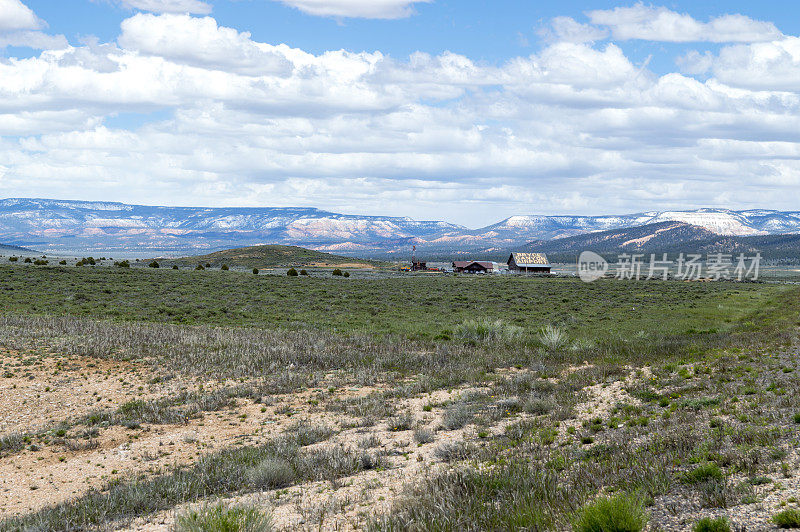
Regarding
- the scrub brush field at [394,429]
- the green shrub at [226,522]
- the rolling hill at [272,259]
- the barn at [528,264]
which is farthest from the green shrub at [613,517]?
the barn at [528,264]

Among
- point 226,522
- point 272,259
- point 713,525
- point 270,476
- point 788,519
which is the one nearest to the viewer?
point 788,519

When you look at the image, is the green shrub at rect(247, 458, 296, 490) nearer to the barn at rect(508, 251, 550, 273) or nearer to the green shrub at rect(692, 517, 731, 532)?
the green shrub at rect(692, 517, 731, 532)

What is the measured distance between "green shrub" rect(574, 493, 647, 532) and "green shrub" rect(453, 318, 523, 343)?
17841 millimetres

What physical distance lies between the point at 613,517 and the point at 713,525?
1012mm

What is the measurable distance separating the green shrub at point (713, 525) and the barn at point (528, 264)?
4110 inches

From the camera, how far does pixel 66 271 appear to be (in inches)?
2172

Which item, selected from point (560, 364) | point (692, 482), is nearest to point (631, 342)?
point (560, 364)

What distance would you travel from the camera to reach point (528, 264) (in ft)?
361

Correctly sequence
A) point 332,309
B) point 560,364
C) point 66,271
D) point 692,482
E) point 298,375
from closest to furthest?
1. point 692,482
2. point 298,375
3. point 560,364
4. point 332,309
5. point 66,271

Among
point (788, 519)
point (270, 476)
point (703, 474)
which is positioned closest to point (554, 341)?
point (703, 474)

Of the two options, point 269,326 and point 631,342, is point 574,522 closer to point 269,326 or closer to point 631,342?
point 631,342

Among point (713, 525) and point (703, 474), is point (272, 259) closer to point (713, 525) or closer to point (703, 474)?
point (703, 474)

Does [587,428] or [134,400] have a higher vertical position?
[587,428]

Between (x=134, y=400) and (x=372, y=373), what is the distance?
6746 mm
